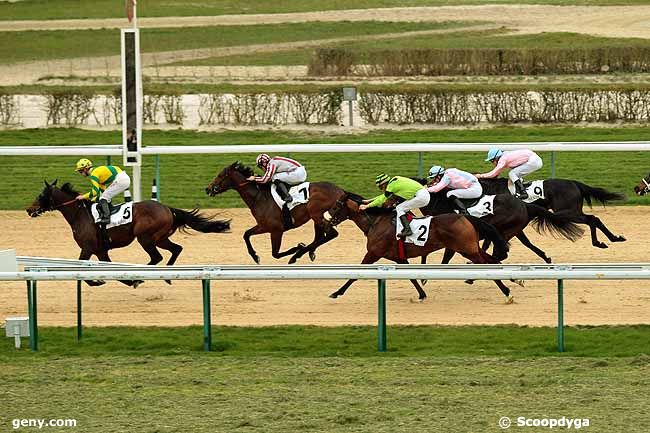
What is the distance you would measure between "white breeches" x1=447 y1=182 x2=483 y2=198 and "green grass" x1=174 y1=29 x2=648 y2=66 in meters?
18.1

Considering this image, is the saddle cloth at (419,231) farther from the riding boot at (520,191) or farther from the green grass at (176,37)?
the green grass at (176,37)

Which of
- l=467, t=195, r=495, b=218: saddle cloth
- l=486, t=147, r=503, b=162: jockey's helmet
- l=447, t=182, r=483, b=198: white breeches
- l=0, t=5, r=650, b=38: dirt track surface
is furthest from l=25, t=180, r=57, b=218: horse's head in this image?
l=0, t=5, r=650, b=38: dirt track surface

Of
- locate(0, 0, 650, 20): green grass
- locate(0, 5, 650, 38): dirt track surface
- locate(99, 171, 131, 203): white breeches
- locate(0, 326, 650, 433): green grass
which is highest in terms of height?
locate(0, 0, 650, 20): green grass

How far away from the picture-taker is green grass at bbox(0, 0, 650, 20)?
40250mm

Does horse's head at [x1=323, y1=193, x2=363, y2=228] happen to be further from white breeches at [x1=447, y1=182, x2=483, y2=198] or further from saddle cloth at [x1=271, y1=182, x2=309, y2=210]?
saddle cloth at [x1=271, y1=182, x2=309, y2=210]

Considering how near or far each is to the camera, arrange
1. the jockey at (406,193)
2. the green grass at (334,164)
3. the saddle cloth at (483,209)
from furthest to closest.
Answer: the green grass at (334,164)
the saddle cloth at (483,209)
the jockey at (406,193)

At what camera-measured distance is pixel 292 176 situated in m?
13.8

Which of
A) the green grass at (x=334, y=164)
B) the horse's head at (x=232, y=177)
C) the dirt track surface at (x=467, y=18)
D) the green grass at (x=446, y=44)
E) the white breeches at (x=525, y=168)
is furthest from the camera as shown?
the dirt track surface at (x=467, y=18)

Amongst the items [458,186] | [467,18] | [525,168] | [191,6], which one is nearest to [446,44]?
[467,18]

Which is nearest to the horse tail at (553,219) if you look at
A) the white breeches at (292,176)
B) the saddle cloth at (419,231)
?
the saddle cloth at (419,231)

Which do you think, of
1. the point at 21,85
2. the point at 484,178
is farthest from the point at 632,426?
the point at 21,85

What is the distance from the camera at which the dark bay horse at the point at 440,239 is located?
11.7 meters

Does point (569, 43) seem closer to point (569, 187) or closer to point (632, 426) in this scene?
point (569, 187)

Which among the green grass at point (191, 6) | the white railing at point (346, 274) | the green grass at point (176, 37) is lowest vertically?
the white railing at point (346, 274)
